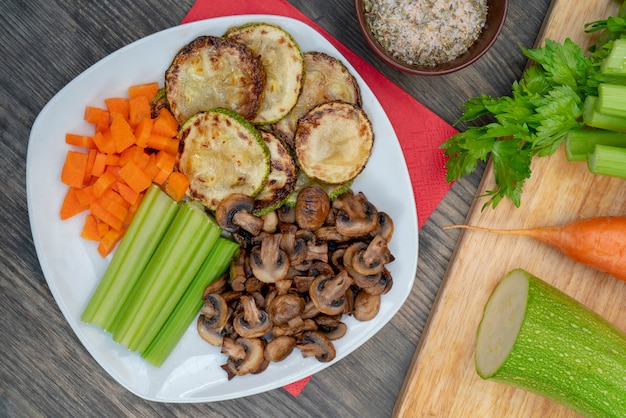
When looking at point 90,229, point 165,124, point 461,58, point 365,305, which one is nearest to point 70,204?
point 90,229

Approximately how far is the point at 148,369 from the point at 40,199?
737 millimetres

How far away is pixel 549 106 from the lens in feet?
6.42

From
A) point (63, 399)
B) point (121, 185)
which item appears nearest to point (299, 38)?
point (121, 185)

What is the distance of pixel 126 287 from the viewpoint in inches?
81.0

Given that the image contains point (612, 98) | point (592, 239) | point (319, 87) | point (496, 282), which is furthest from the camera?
point (496, 282)

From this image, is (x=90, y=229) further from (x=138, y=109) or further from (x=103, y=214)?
(x=138, y=109)

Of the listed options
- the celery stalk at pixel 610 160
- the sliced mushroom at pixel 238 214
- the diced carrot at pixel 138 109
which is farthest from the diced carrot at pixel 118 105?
the celery stalk at pixel 610 160

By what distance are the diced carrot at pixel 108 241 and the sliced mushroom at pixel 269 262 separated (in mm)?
515

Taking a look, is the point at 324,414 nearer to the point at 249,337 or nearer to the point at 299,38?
the point at 249,337

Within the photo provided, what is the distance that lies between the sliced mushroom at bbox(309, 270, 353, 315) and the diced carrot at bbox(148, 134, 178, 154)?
2.28ft

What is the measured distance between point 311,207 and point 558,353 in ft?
3.53

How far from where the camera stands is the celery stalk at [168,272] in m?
2.00

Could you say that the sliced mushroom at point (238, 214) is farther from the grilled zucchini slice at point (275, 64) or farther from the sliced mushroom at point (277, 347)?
the sliced mushroom at point (277, 347)

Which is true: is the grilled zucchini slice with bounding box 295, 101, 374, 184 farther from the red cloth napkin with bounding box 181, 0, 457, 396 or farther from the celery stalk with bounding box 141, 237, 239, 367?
the celery stalk with bounding box 141, 237, 239, 367
